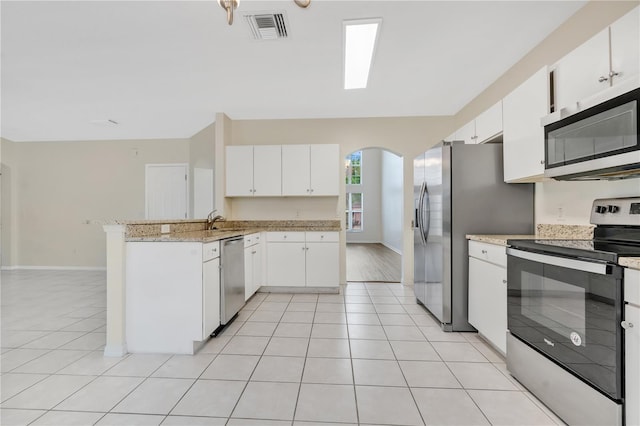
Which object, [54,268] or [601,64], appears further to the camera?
[54,268]

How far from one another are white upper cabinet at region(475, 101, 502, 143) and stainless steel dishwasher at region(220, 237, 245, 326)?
2.68m

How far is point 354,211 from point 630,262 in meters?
10.1

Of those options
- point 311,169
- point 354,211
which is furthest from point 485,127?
point 354,211

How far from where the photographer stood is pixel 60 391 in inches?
68.3

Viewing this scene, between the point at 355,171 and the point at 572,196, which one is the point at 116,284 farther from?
the point at 355,171

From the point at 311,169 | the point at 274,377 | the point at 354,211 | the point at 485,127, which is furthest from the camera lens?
the point at 354,211

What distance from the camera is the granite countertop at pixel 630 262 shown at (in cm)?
111

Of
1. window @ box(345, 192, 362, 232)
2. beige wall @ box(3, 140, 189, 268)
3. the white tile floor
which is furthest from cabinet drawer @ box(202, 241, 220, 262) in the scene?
window @ box(345, 192, 362, 232)

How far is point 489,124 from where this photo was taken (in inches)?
105

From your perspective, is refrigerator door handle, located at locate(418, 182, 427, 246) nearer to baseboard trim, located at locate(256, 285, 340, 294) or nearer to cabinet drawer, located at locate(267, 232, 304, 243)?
baseboard trim, located at locate(256, 285, 340, 294)

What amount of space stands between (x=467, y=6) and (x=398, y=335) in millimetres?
2666

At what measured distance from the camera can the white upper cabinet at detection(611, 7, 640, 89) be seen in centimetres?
141

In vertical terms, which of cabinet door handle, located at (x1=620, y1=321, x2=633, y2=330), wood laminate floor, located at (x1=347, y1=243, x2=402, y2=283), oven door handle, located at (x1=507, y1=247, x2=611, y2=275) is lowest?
wood laminate floor, located at (x1=347, y1=243, x2=402, y2=283)

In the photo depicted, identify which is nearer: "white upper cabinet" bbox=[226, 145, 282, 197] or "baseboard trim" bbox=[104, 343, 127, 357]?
"baseboard trim" bbox=[104, 343, 127, 357]
